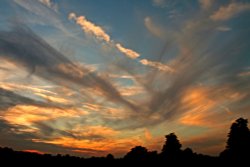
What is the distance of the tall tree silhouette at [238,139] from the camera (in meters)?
73.5

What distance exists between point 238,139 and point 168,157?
628 inches

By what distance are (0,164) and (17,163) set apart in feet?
8.82

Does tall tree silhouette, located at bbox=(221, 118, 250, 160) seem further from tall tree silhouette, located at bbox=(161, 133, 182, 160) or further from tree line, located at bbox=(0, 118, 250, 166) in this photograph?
tall tree silhouette, located at bbox=(161, 133, 182, 160)

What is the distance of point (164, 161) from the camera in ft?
219

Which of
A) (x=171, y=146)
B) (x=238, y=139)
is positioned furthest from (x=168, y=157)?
(x=238, y=139)

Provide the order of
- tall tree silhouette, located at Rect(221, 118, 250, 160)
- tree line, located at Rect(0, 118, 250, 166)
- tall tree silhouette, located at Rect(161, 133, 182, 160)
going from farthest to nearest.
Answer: tall tree silhouette, located at Rect(161, 133, 182, 160), tall tree silhouette, located at Rect(221, 118, 250, 160), tree line, located at Rect(0, 118, 250, 166)

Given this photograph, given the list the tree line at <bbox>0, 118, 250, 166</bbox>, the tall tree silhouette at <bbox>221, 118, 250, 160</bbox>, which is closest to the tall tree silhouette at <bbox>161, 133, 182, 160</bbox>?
the tree line at <bbox>0, 118, 250, 166</bbox>

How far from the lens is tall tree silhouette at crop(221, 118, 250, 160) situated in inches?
2894

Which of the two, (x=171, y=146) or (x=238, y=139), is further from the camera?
(x=171, y=146)

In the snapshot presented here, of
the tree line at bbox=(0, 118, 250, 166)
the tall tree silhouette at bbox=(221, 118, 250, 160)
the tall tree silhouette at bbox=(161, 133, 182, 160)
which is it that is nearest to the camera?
the tree line at bbox=(0, 118, 250, 166)

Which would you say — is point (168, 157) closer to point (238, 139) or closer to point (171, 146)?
point (171, 146)

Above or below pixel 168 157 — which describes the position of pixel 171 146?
above

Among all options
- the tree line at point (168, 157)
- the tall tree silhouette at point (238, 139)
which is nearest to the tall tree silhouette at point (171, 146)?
the tree line at point (168, 157)

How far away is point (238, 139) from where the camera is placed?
7450cm
